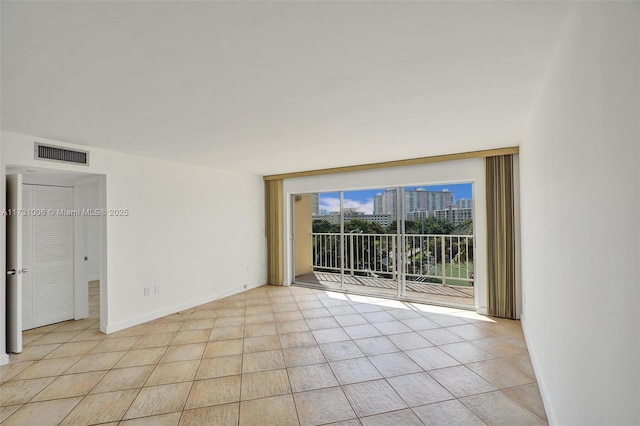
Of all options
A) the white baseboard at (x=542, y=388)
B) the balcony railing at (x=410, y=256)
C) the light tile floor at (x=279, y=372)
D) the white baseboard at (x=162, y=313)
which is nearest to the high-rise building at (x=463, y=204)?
the balcony railing at (x=410, y=256)

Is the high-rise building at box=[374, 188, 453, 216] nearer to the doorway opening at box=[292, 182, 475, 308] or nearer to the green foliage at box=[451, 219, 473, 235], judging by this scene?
the doorway opening at box=[292, 182, 475, 308]

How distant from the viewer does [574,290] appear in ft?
4.61

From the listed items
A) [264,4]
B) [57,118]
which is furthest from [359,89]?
[57,118]

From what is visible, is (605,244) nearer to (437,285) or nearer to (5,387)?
(5,387)

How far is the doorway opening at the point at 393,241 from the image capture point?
5047mm

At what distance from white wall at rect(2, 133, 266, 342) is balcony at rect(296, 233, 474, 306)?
5.63ft

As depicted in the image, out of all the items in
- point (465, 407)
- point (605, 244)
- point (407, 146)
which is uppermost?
point (407, 146)

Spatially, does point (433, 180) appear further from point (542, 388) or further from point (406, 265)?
point (542, 388)

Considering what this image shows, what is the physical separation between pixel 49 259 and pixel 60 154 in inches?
68.4

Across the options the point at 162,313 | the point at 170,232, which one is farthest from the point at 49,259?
the point at 162,313

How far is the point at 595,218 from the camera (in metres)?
1.11

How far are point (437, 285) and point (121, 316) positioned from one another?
16.3 ft

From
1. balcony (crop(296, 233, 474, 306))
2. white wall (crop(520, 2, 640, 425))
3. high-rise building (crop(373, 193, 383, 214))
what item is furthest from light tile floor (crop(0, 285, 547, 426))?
high-rise building (crop(373, 193, 383, 214))

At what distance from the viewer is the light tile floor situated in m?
2.15
